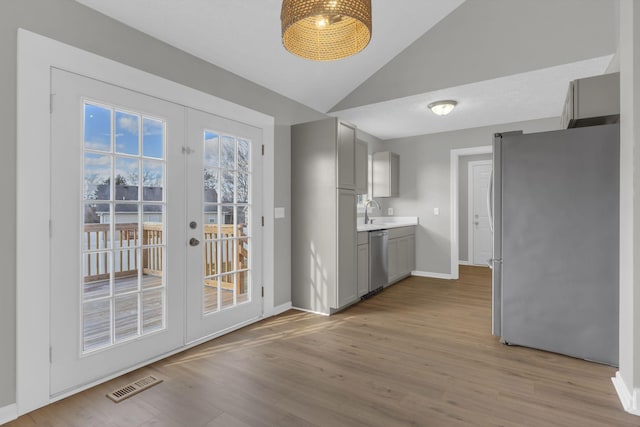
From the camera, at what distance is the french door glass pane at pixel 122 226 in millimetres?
2174

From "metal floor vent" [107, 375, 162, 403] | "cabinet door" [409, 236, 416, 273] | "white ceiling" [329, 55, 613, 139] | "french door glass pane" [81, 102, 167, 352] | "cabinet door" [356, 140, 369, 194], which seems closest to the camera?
"metal floor vent" [107, 375, 162, 403]

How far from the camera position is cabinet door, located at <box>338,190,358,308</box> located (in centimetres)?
357

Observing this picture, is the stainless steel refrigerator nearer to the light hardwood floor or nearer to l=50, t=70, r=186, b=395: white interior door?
the light hardwood floor

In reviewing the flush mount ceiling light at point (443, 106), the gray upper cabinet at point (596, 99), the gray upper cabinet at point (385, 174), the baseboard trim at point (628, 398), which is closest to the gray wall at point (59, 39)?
the flush mount ceiling light at point (443, 106)

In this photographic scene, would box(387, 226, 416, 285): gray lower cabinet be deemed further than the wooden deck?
Yes

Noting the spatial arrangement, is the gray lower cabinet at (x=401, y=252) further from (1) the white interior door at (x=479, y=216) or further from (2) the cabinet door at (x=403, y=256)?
(1) the white interior door at (x=479, y=216)

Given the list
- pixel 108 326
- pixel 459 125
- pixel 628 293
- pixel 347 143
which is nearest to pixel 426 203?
pixel 459 125

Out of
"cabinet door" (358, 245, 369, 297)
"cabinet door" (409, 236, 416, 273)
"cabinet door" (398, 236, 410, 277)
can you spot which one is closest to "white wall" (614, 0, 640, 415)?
"cabinet door" (358, 245, 369, 297)

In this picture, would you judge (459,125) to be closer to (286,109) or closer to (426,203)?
(426,203)

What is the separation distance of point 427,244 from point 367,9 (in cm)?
460

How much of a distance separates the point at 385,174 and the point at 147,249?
4.06 meters

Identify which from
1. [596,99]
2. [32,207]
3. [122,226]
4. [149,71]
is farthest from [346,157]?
[32,207]

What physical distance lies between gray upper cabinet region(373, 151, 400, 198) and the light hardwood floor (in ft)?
9.19

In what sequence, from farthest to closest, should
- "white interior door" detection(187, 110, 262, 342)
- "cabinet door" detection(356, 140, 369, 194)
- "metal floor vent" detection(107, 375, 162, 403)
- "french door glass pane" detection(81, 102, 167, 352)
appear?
"cabinet door" detection(356, 140, 369, 194) → "white interior door" detection(187, 110, 262, 342) → "french door glass pane" detection(81, 102, 167, 352) → "metal floor vent" detection(107, 375, 162, 403)
